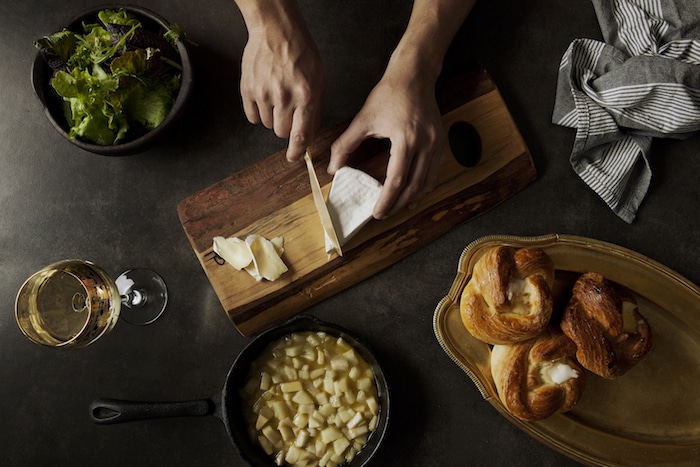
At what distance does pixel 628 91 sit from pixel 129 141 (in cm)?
127

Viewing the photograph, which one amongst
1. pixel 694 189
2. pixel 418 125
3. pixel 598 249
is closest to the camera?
pixel 418 125

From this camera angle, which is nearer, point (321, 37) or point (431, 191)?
point (431, 191)

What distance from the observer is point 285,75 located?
1.36 meters

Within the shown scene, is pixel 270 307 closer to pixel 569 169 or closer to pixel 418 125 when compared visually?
pixel 418 125

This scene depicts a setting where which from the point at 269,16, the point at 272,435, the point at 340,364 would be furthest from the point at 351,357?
the point at 269,16

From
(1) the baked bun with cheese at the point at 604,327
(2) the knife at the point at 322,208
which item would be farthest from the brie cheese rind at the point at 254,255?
(1) the baked bun with cheese at the point at 604,327

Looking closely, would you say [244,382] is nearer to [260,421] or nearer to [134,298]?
[260,421]

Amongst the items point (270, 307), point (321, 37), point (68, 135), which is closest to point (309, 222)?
point (270, 307)

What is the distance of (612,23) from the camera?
5.16ft

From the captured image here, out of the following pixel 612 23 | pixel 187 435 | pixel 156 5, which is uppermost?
pixel 156 5

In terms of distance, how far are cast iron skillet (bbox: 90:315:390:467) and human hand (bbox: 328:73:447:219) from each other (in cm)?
34

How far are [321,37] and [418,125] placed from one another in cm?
47

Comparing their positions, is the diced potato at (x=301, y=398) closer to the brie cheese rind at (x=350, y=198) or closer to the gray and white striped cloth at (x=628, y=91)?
the brie cheese rind at (x=350, y=198)

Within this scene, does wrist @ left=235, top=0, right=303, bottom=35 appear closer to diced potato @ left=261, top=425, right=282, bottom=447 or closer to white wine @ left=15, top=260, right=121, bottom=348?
white wine @ left=15, top=260, right=121, bottom=348
